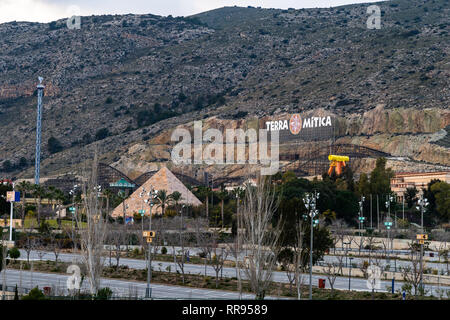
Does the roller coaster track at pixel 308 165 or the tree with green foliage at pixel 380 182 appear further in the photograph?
the roller coaster track at pixel 308 165

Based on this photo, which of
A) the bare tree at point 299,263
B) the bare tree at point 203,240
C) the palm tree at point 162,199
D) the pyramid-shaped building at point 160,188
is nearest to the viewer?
the bare tree at point 299,263

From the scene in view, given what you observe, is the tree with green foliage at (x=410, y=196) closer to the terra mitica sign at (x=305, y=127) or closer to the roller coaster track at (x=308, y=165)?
the roller coaster track at (x=308, y=165)

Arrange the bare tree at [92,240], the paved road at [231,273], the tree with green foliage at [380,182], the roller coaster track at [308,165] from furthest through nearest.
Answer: the roller coaster track at [308,165] < the tree with green foliage at [380,182] < the paved road at [231,273] < the bare tree at [92,240]

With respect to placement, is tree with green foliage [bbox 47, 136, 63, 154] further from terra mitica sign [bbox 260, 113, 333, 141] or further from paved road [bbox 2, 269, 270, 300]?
paved road [bbox 2, 269, 270, 300]

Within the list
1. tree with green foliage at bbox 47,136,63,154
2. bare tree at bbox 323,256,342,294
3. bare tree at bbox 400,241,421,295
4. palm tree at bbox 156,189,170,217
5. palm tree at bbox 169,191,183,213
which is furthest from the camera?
tree with green foliage at bbox 47,136,63,154

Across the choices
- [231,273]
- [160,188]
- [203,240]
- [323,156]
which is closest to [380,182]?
[160,188]

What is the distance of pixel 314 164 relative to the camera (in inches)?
5438

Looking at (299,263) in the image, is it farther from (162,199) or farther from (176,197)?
(176,197)

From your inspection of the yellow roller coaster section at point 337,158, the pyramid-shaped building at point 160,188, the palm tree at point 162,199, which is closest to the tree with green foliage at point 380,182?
the yellow roller coaster section at point 337,158

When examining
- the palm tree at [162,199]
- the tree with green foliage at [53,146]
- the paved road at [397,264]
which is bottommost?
the paved road at [397,264]

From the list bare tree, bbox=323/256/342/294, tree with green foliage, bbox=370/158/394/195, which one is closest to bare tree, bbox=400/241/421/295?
bare tree, bbox=323/256/342/294

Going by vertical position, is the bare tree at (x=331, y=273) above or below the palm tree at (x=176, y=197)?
below
